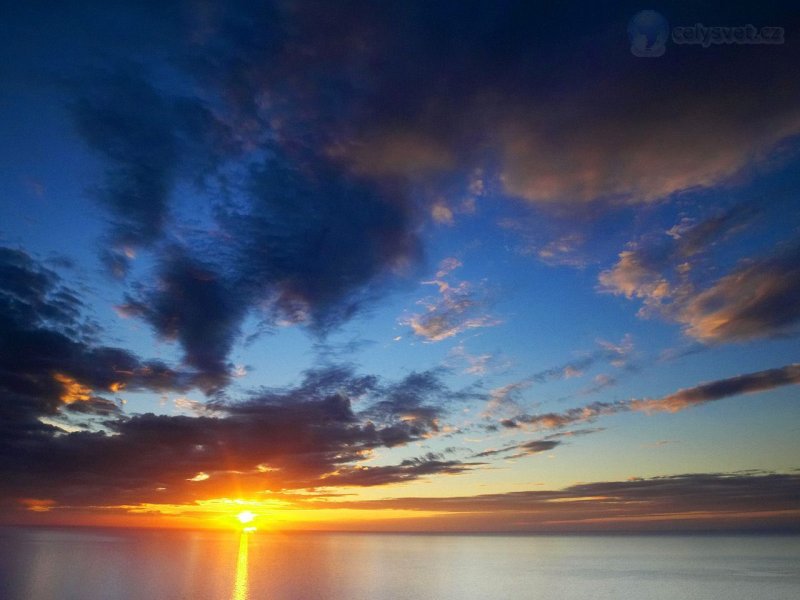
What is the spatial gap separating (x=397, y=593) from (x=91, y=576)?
230 ft

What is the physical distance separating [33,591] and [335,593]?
49.6 meters

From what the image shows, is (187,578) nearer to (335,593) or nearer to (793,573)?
(335,593)

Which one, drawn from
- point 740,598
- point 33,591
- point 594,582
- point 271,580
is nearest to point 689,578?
point 594,582

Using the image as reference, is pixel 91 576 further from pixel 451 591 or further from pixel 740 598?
pixel 740 598

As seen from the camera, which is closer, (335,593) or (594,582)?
(335,593)

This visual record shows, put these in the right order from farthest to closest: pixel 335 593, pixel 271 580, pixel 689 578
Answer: pixel 689 578 < pixel 271 580 < pixel 335 593

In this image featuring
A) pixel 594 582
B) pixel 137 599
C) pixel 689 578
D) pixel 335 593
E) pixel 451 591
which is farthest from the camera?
pixel 689 578

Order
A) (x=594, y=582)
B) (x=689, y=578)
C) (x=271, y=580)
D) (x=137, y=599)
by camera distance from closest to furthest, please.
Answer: (x=137, y=599) → (x=271, y=580) → (x=594, y=582) → (x=689, y=578)

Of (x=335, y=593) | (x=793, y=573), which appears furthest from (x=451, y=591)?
(x=793, y=573)

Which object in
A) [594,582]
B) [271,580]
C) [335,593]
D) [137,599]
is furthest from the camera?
[594,582]

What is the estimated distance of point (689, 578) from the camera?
4722 inches

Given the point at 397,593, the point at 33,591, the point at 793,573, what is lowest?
the point at 793,573

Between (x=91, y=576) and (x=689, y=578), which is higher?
(x=91, y=576)

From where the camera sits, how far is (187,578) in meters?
104
